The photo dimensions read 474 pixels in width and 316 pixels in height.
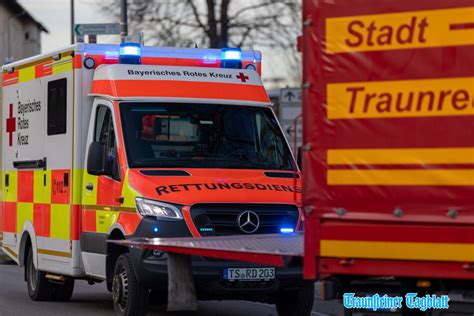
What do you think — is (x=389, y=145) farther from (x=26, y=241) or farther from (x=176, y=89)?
(x=26, y=241)

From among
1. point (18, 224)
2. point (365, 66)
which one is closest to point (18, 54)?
point (18, 224)

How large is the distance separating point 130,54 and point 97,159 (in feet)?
4.51

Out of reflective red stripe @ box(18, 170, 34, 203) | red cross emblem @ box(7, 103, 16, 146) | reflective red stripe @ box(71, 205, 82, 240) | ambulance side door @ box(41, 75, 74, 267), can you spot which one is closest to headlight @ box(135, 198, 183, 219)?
reflective red stripe @ box(71, 205, 82, 240)

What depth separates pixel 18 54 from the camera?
8481 cm

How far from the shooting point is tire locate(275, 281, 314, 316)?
37.2 ft

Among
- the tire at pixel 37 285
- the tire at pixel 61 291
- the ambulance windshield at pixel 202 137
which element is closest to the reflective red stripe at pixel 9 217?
the tire at pixel 37 285

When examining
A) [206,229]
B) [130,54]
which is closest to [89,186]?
[130,54]

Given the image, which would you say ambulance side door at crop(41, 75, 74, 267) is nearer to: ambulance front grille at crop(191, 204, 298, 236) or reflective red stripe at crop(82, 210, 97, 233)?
reflective red stripe at crop(82, 210, 97, 233)

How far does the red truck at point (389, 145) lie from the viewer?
7.09 meters

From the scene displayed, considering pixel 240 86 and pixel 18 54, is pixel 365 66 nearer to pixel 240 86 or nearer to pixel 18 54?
pixel 240 86

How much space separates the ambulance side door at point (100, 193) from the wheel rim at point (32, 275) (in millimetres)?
1952

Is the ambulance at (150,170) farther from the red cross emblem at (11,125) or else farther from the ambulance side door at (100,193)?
the red cross emblem at (11,125)

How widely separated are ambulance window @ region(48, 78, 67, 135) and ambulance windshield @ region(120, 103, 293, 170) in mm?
1232

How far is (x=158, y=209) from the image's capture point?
10594 mm
